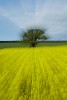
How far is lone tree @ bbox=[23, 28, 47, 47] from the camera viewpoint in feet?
267

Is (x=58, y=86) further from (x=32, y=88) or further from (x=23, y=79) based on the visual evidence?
(x=23, y=79)

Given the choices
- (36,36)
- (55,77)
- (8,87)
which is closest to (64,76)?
(55,77)

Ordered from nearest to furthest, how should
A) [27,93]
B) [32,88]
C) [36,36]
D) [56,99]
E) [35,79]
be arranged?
[56,99] < [27,93] < [32,88] < [35,79] < [36,36]

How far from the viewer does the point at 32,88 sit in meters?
10.0

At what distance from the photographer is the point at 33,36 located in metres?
81.2

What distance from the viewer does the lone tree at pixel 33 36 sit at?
267 ft

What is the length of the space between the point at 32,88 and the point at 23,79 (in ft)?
7.08

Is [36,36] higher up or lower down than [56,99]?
lower down

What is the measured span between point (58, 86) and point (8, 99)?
8.15ft

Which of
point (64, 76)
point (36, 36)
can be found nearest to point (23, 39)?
point (36, 36)

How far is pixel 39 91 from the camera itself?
9.46m

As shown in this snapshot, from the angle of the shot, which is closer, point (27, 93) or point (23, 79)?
point (27, 93)

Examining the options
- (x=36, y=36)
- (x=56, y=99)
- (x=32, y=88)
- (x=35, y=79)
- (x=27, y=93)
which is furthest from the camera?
(x=36, y=36)

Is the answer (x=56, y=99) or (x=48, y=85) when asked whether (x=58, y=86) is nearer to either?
(x=48, y=85)
